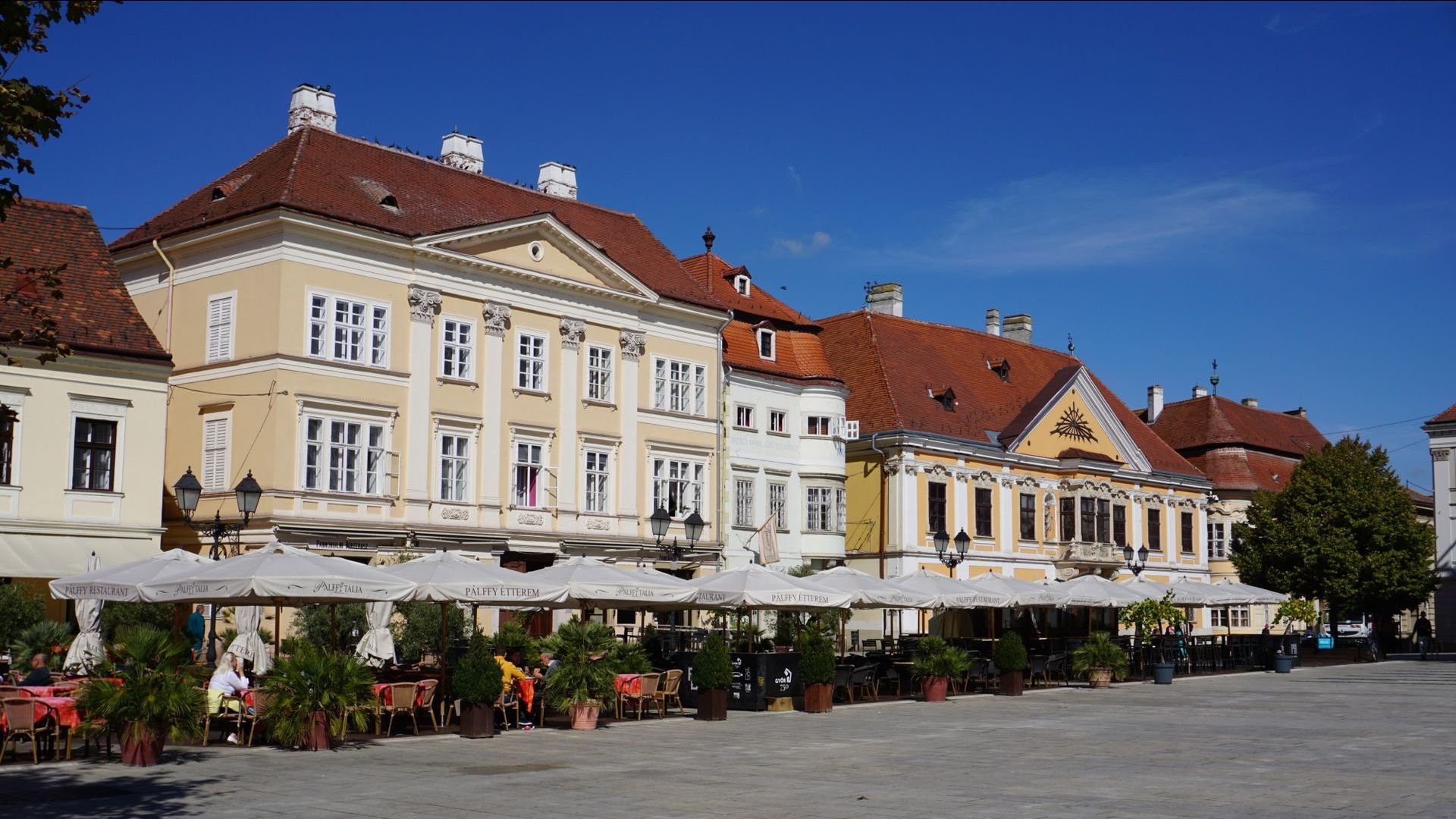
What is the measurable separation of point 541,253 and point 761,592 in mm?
18246

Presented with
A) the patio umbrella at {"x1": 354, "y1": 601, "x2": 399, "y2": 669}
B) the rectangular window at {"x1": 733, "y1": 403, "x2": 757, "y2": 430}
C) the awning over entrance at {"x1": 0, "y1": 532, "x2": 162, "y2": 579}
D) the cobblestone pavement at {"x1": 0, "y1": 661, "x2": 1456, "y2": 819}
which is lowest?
the cobblestone pavement at {"x1": 0, "y1": 661, "x2": 1456, "y2": 819}

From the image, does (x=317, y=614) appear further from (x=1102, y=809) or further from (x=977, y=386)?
(x=977, y=386)

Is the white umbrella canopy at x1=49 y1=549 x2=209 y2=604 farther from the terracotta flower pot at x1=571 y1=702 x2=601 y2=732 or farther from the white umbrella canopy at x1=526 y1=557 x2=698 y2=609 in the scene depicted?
the terracotta flower pot at x1=571 y1=702 x2=601 y2=732

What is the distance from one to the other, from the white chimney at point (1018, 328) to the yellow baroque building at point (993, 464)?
312 cm

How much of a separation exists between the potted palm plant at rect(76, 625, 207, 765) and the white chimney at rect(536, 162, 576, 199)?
110 feet

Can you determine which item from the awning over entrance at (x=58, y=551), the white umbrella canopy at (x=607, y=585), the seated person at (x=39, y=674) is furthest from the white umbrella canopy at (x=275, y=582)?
the awning over entrance at (x=58, y=551)

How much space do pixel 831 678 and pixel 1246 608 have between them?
5071cm

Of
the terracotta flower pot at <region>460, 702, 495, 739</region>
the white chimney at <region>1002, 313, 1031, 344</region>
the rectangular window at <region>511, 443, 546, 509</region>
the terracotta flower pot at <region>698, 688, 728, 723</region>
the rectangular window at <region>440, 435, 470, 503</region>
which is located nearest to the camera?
the terracotta flower pot at <region>460, 702, 495, 739</region>

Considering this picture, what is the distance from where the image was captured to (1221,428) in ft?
258

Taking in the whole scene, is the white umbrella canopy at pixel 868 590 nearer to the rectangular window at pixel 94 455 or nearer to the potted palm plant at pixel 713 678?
the potted palm plant at pixel 713 678

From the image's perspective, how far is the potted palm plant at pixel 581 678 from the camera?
24.6m

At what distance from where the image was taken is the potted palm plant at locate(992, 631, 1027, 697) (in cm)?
3431

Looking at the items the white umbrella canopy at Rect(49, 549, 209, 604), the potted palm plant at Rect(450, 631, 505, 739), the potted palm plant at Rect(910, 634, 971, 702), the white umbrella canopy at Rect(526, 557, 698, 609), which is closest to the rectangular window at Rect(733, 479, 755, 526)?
the potted palm plant at Rect(910, 634, 971, 702)

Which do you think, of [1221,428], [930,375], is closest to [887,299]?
[930,375]
